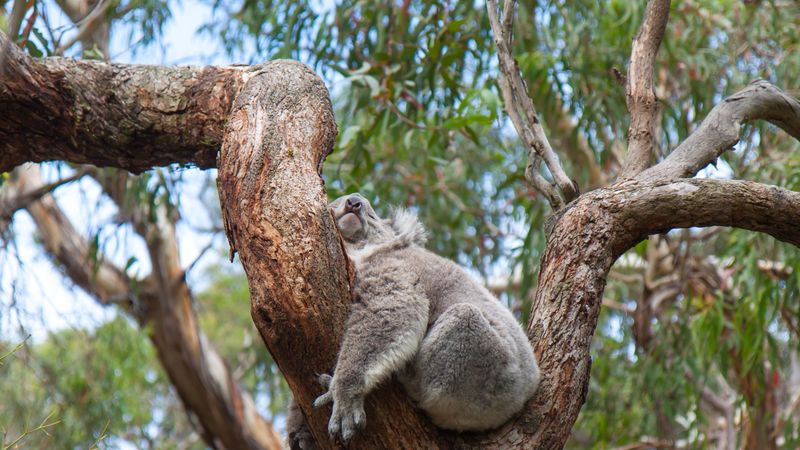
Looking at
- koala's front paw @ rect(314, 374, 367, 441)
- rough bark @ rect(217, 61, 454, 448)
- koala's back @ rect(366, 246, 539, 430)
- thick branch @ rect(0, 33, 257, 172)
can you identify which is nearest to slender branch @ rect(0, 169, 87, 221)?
thick branch @ rect(0, 33, 257, 172)

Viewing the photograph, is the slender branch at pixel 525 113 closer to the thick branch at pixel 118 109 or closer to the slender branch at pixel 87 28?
the thick branch at pixel 118 109

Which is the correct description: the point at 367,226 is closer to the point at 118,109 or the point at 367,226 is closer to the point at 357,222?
the point at 357,222

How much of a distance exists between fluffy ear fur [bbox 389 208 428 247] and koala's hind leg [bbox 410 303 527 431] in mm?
715

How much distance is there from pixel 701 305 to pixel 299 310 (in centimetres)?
420

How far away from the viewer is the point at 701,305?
551 centimetres

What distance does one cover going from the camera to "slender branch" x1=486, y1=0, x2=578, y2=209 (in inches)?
111

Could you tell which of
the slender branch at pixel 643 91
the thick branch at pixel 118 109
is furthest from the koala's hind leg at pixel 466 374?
the thick branch at pixel 118 109

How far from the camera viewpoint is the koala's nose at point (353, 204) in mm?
3102

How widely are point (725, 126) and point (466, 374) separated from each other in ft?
4.12

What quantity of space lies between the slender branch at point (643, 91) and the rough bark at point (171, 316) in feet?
14.1

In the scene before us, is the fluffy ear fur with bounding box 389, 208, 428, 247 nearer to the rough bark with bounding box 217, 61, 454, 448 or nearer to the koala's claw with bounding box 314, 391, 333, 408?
the rough bark with bounding box 217, 61, 454, 448

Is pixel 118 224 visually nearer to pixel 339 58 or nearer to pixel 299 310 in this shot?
pixel 339 58

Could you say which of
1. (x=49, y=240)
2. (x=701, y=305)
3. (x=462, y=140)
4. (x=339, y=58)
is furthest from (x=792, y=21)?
(x=49, y=240)

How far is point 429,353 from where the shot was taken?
7.98 ft
